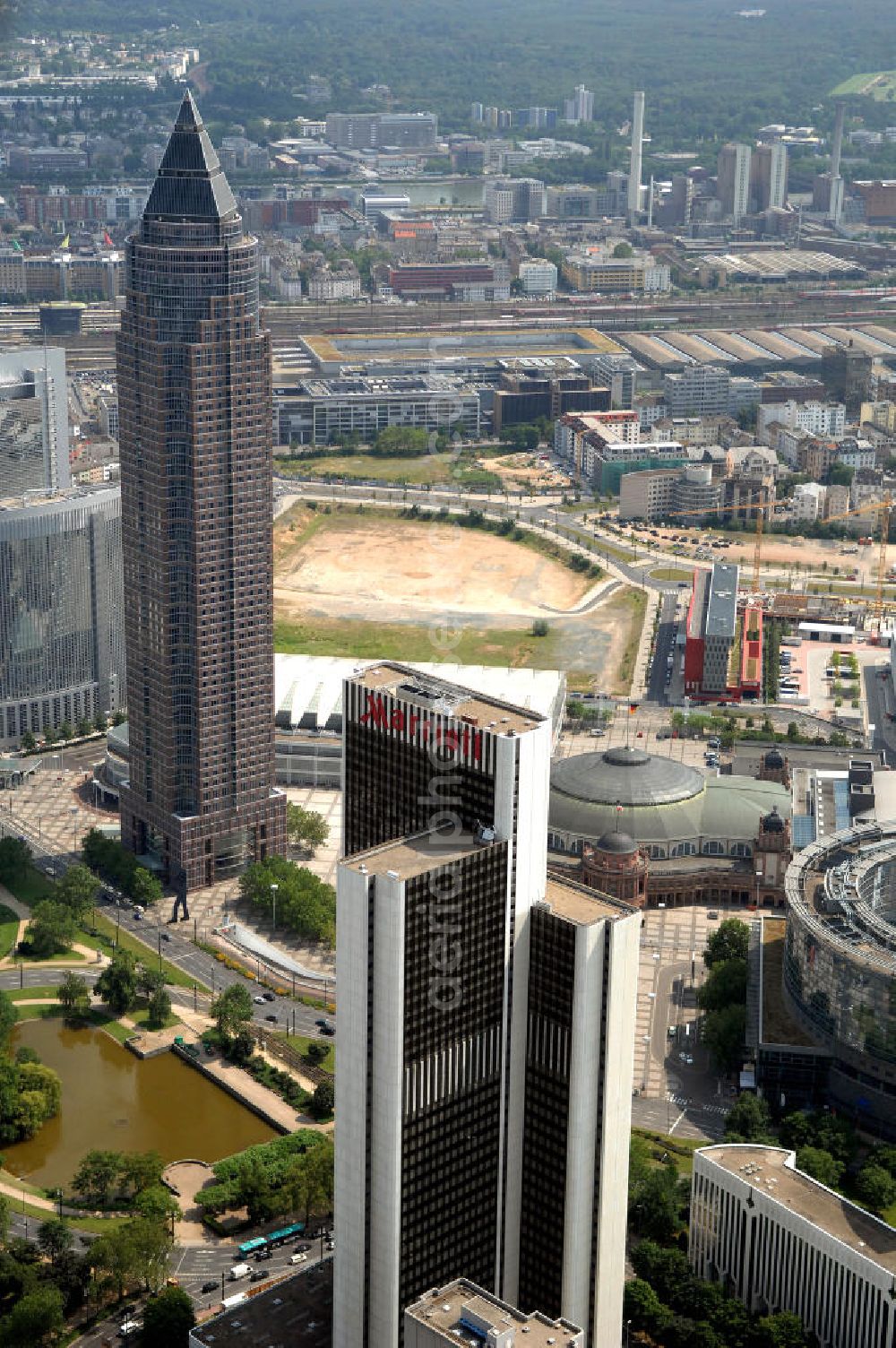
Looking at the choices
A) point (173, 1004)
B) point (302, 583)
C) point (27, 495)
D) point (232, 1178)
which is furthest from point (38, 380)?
point (232, 1178)

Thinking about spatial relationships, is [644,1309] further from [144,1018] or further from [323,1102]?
[144,1018]

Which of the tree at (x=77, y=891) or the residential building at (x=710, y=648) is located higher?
the residential building at (x=710, y=648)

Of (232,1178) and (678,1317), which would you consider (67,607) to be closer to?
(232,1178)

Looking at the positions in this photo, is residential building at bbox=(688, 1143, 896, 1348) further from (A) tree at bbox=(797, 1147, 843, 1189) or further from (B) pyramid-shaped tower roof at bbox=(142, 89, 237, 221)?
(B) pyramid-shaped tower roof at bbox=(142, 89, 237, 221)

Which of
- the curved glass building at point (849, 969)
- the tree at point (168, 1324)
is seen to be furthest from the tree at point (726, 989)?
the tree at point (168, 1324)

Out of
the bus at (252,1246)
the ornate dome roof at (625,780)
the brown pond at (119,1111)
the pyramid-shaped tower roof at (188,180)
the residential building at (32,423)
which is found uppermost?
the pyramid-shaped tower roof at (188,180)

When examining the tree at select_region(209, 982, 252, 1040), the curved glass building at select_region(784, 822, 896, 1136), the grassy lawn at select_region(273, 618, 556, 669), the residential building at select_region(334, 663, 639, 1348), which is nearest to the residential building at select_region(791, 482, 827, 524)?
the grassy lawn at select_region(273, 618, 556, 669)

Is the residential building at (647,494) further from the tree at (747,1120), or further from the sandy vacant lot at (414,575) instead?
the tree at (747,1120)
